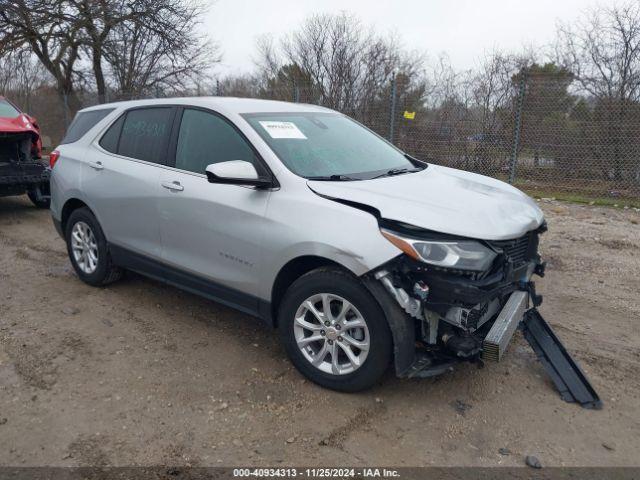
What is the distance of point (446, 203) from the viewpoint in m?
3.11

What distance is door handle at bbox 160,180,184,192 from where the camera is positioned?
152 inches

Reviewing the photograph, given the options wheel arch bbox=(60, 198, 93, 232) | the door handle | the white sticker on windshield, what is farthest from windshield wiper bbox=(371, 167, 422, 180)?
wheel arch bbox=(60, 198, 93, 232)

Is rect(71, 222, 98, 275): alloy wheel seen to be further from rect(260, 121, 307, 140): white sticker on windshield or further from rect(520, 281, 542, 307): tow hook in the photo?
rect(520, 281, 542, 307): tow hook

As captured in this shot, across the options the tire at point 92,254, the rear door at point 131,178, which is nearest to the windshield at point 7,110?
the tire at point 92,254

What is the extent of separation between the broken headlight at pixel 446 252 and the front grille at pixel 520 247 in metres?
0.17

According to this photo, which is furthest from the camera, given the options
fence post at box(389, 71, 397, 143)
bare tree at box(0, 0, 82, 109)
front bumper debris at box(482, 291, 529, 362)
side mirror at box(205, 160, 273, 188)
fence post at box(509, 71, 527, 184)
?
bare tree at box(0, 0, 82, 109)

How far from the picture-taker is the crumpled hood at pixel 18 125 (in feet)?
24.8

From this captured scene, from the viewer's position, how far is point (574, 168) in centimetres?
966

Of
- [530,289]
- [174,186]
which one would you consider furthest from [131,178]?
[530,289]

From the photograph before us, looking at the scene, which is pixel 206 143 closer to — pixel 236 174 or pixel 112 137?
pixel 236 174

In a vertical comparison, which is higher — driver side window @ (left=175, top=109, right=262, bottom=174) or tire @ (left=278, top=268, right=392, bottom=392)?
driver side window @ (left=175, top=109, right=262, bottom=174)

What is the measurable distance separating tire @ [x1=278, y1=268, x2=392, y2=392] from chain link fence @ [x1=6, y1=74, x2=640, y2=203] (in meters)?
7.87

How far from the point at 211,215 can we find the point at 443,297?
1.73 m

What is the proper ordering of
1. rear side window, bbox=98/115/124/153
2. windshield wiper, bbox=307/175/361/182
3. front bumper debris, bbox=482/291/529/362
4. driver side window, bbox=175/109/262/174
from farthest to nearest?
rear side window, bbox=98/115/124/153, driver side window, bbox=175/109/262/174, windshield wiper, bbox=307/175/361/182, front bumper debris, bbox=482/291/529/362
